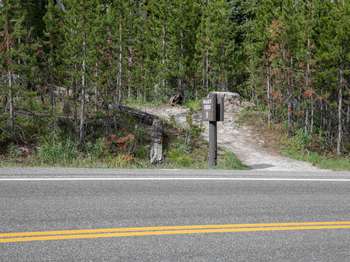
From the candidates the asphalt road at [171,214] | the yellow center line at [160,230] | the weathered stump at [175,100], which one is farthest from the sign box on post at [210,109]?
the weathered stump at [175,100]

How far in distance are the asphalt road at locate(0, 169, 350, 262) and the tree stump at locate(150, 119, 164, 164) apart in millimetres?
9742

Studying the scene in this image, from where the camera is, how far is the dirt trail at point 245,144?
16.4 meters

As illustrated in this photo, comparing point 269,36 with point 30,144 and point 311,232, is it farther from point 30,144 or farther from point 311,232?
point 311,232

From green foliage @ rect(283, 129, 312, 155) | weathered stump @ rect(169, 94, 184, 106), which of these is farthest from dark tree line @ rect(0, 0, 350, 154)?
weathered stump @ rect(169, 94, 184, 106)

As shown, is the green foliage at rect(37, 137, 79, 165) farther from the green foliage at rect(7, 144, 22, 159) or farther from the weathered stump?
the weathered stump

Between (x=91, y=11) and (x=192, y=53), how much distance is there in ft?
56.7

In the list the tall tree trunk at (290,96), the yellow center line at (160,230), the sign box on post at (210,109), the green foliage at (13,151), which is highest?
the tall tree trunk at (290,96)

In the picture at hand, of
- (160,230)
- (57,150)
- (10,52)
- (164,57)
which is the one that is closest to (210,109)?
(160,230)

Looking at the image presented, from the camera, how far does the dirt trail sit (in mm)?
16438

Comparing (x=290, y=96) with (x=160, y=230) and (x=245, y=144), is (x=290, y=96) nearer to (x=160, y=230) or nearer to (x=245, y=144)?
Answer: (x=245, y=144)

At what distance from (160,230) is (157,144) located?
48.3ft

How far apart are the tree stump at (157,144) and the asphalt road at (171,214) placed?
9.74 meters

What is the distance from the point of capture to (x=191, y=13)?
34781 mm

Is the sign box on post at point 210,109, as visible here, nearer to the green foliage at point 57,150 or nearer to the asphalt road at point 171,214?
the asphalt road at point 171,214
